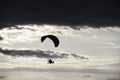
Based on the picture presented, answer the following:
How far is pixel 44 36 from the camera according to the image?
117 m

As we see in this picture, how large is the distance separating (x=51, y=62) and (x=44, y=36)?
23.5 ft

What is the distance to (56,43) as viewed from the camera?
11775 cm

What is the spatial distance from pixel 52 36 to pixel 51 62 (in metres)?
6.86

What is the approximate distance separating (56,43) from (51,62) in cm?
530

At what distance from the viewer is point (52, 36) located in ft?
386

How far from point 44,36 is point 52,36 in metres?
2.00

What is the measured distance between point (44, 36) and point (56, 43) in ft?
11.4

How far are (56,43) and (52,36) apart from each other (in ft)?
6.60

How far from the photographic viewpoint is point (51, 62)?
11956cm
